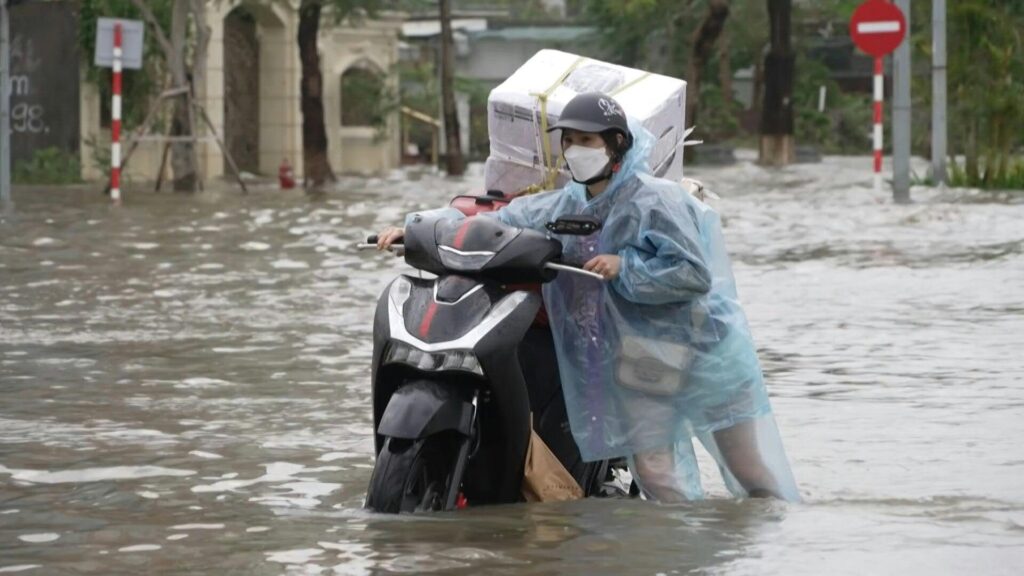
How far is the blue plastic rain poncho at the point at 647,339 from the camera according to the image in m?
6.66

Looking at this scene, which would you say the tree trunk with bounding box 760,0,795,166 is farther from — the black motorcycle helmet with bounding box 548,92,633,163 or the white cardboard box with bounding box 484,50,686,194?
the black motorcycle helmet with bounding box 548,92,633,163

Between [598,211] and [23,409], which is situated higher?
[598,211]

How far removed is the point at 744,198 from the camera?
2853 centimetres

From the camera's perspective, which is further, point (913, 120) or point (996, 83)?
point (913, 120)

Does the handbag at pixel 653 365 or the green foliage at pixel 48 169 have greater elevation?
the handbag at pixel 653 365

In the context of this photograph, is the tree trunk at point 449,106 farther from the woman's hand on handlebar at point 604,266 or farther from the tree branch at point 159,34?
the woman's hand on handlebar at point 604,266

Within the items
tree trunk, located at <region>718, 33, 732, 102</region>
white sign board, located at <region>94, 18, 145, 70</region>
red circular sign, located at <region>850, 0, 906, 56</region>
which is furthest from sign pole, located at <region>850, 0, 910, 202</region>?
tree trunk, located at <region>718, 33, 732, 102</region>

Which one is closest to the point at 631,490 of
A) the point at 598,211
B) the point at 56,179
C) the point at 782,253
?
the point at 598,211

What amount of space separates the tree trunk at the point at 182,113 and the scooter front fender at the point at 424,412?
82.5 feet

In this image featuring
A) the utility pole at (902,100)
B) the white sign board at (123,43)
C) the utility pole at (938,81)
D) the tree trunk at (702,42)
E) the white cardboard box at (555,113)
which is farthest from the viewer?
the tree trunk at (702,42)

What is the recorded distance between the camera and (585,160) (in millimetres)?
6633

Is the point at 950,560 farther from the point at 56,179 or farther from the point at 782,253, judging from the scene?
the point at 56,179

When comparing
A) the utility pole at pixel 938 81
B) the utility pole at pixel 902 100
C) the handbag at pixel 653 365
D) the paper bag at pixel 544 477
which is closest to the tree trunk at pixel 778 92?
the utility pole at pixel 938 81

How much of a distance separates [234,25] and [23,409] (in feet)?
119
